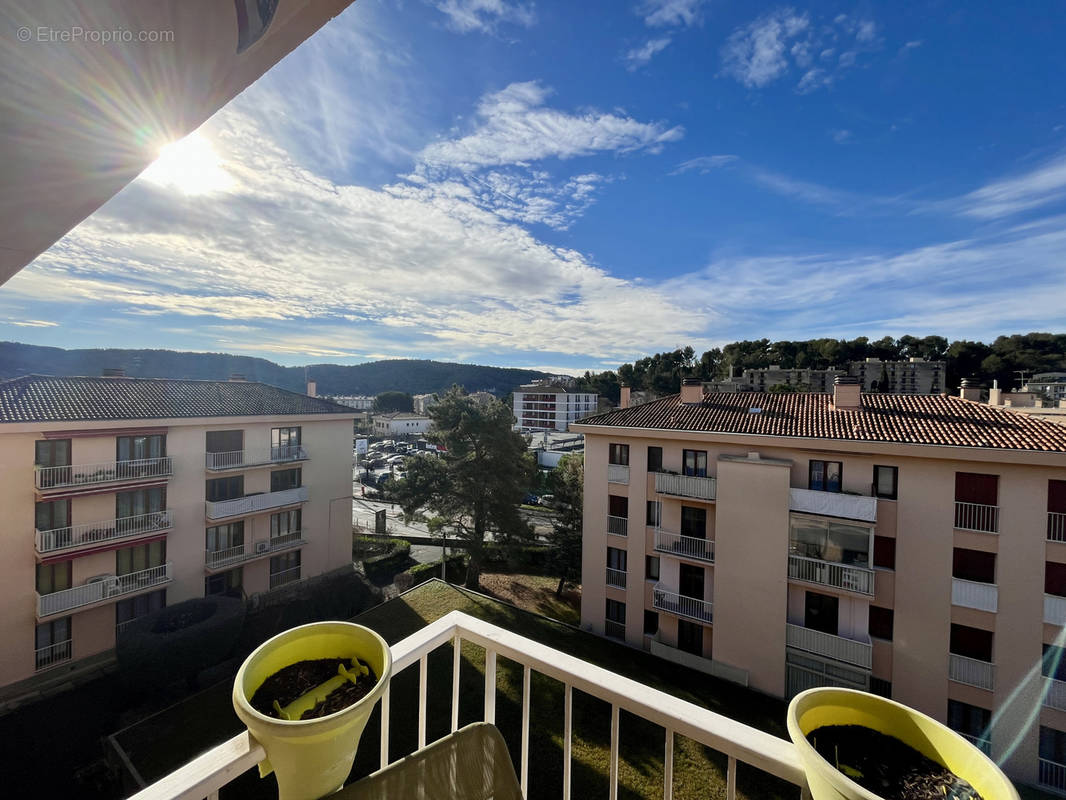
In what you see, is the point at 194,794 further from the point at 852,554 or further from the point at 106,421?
the point at 106,421

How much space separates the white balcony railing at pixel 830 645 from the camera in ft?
26.4

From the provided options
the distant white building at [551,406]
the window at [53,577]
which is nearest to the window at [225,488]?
the window at [53,577]

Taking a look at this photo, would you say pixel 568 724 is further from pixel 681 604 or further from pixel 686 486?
pixel 681 604

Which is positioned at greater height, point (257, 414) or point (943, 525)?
point (257, 414)

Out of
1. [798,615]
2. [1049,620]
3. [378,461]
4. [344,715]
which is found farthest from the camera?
[378,461]

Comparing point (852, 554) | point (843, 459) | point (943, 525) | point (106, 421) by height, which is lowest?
point (852, 554)

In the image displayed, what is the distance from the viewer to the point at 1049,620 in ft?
22.5

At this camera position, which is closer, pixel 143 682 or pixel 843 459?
pixel 143 682

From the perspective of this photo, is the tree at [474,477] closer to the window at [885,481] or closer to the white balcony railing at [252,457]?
the white balcony railing at [252,457]

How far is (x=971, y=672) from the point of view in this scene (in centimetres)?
742

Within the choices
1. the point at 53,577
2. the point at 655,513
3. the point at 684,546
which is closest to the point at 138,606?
the point at 53,577

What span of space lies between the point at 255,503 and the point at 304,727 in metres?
12.4

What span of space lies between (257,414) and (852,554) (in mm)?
13407

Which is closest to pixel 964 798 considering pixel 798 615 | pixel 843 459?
pixel 843 459
